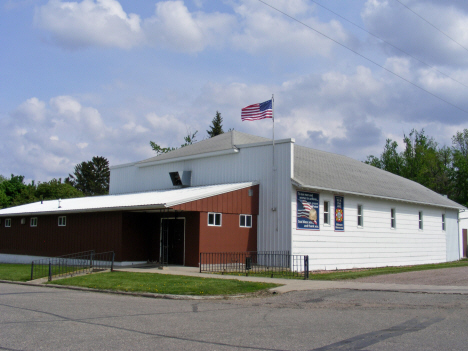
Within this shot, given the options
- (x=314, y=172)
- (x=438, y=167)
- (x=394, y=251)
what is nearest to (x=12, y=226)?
(x=314, y=172)

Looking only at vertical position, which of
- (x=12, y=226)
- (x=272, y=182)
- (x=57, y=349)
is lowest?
(x=57, y=349)

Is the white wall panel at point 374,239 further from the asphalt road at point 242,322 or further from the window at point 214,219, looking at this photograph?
the asphalt road at point 242,322

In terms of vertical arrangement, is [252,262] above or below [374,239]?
below

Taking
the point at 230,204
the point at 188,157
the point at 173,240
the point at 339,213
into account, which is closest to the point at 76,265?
the point at 173,240

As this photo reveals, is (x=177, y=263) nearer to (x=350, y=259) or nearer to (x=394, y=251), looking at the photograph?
(x=350, y=259)

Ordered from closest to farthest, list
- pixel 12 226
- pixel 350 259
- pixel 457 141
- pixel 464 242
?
pixel 350 259
pixel 12 226
pixel 464 242
pixel 457 141

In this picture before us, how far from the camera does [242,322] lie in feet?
33.7

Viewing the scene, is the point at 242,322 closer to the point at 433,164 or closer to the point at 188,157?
the point at 188,157

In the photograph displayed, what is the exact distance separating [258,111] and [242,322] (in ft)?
56.4

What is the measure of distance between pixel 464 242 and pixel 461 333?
38.3 m

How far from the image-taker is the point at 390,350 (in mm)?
7484

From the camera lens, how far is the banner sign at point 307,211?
987 inches

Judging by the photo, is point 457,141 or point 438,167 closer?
point 438,167

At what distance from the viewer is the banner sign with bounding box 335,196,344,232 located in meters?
27.2
